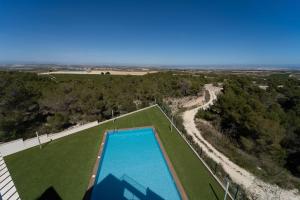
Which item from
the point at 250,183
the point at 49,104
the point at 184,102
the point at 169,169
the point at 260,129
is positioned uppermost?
the point at 49,104

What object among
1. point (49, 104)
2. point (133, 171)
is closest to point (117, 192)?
point (133, 171)

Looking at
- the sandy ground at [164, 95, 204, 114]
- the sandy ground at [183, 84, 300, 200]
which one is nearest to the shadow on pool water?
the sandy ground at [183, 84, 300, 200]

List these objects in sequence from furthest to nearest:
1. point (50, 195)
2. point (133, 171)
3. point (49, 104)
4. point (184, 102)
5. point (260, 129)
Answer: point (184, 102)
point (49, 104)
point (260, 129)
point (133, 171)
point (50, 195)

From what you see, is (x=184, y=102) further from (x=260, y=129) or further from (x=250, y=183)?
(x=250, y=183)

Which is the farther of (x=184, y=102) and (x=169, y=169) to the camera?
(x=184, y=102)

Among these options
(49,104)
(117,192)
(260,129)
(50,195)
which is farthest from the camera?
(49,104)

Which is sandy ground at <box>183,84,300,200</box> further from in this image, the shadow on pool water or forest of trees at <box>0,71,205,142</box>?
forest of trees at <box>0,71,205,142</box>

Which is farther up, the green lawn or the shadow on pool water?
the green lawn

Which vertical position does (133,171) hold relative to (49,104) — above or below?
below
